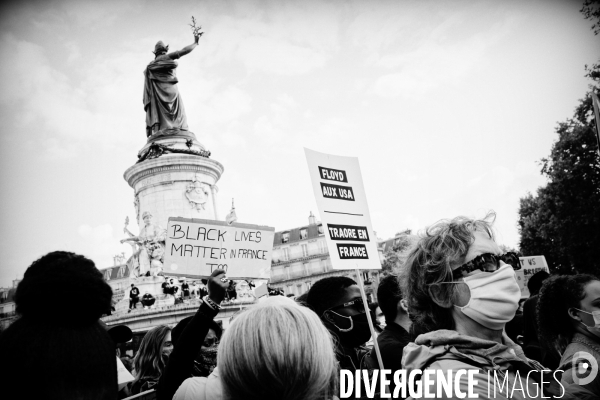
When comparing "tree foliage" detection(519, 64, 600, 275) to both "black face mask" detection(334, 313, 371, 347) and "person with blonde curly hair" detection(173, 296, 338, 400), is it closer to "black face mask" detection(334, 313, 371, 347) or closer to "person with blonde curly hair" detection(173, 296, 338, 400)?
"black face mask" detection(334, 313, 371, 347)

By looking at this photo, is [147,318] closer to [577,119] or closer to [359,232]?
[359,232]

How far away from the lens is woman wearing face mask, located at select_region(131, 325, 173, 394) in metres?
4.57

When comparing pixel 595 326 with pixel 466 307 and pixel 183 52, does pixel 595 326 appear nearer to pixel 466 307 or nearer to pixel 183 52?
pixel 466 307

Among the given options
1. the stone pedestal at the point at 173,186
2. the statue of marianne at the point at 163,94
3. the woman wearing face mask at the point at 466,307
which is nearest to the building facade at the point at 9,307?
the woman wearing face mask at the point at 466,307

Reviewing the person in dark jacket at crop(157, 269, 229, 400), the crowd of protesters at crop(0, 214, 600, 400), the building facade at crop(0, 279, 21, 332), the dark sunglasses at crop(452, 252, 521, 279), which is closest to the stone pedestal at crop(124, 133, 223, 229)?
the building facade at crop(0, 279, 21, 332)

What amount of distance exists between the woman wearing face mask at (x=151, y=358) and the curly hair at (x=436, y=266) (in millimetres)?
2888

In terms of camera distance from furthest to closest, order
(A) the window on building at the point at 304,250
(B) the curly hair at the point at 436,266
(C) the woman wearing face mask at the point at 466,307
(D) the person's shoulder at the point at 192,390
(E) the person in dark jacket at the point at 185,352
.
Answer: (A) the window on building at the point at 304,250, (E) the person in dark jacket at the point at 185,352, (D) the person's shoulder at the point at 192,390, (B) the curly hair at the point at 436,266, (C) the woman wearing face mask at the point at 466,307

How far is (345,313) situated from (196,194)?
16.3 metres

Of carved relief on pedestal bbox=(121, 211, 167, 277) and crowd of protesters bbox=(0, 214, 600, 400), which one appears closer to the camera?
crowd of protesters bbox=(0, 214, 600, 400)

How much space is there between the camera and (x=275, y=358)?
180cm

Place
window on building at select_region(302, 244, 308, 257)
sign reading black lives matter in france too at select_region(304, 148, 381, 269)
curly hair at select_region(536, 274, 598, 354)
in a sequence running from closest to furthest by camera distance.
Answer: curly hair at select_region(536, 274, 598, 354)
sign reading black lives matter in france too at select_region(304, 148, 381, 269)
window on building at select_region(302, 244, 308, 257)

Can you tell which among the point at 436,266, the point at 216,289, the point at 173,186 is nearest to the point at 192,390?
the point at 216,289

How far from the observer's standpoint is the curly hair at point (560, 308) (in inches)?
134

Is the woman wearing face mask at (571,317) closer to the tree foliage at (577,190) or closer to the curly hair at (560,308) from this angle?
the curly hair at (560,308)
